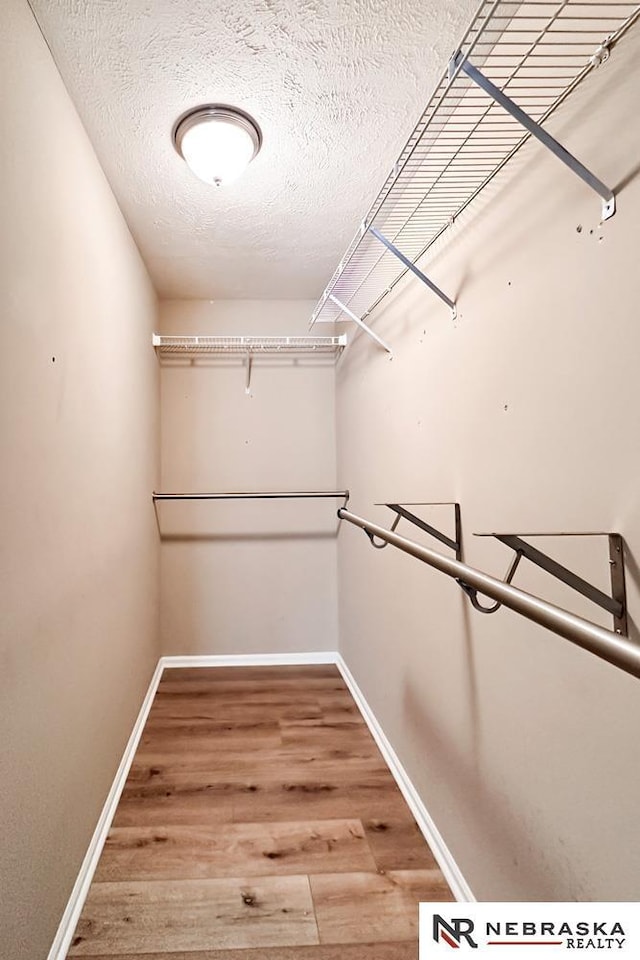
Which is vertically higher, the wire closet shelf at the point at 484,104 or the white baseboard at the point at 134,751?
the wire closet shelf at the point at 484,104

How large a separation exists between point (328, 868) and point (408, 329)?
1.79m

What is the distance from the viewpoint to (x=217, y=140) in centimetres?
152

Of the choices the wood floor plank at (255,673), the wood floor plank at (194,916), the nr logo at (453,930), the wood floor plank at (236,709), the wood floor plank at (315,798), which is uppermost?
the nr logo at (453,930)

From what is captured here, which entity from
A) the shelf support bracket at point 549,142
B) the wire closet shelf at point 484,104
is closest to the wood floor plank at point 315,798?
the wire closet shelf at point 484,104

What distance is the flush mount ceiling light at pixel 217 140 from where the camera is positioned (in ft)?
4.90

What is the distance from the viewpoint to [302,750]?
214cm

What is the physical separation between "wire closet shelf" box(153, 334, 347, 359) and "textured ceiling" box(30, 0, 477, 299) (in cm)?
77

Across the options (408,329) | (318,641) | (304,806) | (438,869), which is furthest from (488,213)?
(318,641)

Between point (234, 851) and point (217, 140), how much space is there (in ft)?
7.30

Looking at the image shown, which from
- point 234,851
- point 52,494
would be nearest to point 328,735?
point 234,851

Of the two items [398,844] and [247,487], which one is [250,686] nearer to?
[247,487]

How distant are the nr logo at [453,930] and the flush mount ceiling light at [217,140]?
207cm
